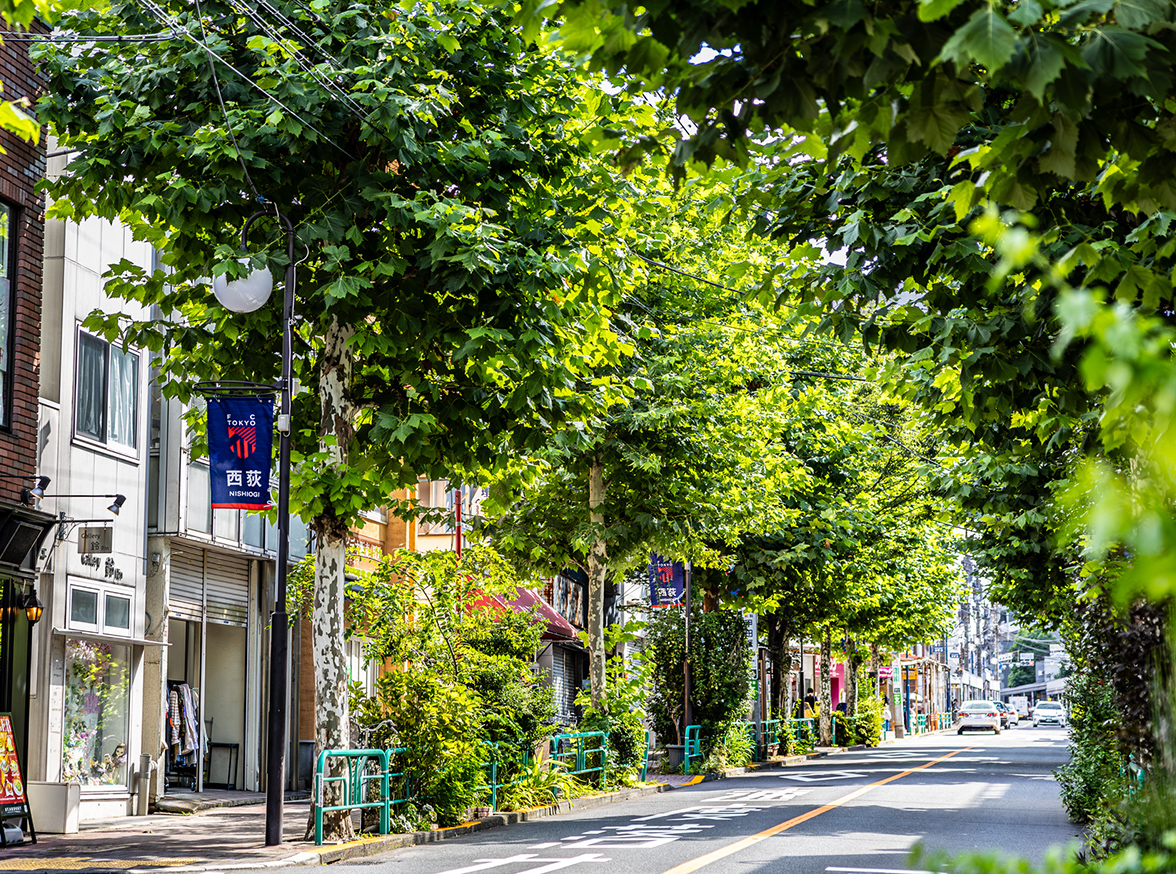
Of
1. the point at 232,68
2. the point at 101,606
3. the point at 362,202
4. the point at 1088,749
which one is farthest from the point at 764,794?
the point at 232,68

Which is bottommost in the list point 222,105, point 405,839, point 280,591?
point 405,839

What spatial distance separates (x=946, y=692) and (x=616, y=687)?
106655 mm

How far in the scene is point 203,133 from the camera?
13.0 meters

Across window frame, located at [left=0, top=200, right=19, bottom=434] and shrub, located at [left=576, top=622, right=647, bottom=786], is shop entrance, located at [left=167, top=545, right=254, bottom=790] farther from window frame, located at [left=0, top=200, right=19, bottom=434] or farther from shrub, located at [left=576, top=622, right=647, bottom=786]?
shrub, located at [left=576, top=622, right=647, bottom=786]

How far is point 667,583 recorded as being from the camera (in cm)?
2966

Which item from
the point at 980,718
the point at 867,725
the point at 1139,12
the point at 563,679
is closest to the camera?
the point at 1139,12

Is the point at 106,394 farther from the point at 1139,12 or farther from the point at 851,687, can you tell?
the point at 851,687

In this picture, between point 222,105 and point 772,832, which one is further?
point 772,832

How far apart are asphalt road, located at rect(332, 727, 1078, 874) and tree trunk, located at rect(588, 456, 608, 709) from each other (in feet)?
7.69

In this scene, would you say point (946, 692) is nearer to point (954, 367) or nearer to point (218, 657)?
point (218, 657)

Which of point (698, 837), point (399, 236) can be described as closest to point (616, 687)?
point (698, 837)

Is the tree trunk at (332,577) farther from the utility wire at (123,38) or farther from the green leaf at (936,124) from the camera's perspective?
the green leaf at (936,124)

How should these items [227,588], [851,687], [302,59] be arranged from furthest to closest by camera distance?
1. [851,687]
2. [227,588]
3. [302,59]

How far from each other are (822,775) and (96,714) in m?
18.0
